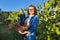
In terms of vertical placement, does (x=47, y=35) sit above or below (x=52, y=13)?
below

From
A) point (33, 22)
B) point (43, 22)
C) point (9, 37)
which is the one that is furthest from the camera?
point (9, 37)

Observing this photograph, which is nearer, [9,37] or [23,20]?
[23,20]

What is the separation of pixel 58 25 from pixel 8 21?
1.69m

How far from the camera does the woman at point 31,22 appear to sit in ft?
21.5

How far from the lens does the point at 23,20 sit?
6.71 metres

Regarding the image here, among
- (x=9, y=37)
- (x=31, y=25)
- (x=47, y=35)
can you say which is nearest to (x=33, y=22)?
(x=31, y=25)

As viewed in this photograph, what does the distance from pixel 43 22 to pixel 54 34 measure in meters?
0.38

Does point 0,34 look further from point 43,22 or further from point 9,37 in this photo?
point 43,22

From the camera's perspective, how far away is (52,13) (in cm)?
695

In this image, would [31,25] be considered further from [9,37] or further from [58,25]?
[9,37]

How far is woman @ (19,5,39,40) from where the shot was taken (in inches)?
257

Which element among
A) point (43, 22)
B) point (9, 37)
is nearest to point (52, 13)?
point (43, 22)

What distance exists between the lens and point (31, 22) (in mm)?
6551

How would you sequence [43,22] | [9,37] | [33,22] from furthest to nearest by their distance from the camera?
[9,37]
[43,22]
[33,22]
